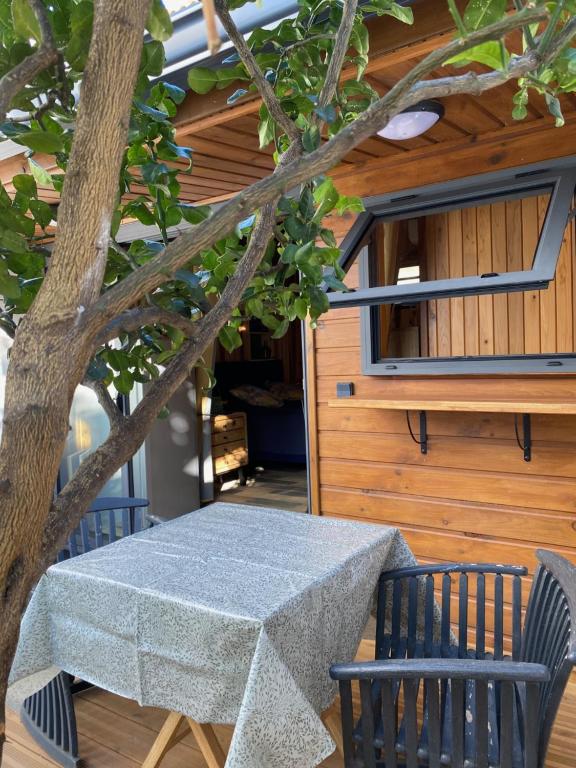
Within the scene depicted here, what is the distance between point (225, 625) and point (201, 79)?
114 cm

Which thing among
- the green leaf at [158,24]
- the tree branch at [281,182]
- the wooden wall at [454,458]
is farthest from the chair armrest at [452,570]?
the green leaf at [158,24]

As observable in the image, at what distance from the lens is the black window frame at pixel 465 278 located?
228 cm

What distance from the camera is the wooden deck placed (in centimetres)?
221

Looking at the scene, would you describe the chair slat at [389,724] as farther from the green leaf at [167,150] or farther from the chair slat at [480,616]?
the green leaf at [167,150]

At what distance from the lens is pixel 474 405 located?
2621mm

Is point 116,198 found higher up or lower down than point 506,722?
higher up

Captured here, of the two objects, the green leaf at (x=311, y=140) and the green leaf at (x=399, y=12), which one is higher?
the green leaf at (x=399, y=12)

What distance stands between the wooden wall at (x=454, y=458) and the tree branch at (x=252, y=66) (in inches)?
82.9

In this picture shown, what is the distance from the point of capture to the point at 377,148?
2898 mm

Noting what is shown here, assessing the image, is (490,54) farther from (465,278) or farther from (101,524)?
(101,524)

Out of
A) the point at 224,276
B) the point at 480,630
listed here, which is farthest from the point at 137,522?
the point at 224,276

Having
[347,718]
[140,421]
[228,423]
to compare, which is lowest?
[347,718]

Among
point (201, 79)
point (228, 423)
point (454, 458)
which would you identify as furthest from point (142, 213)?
point (228, 423)

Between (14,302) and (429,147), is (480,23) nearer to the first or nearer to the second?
(14,302)
